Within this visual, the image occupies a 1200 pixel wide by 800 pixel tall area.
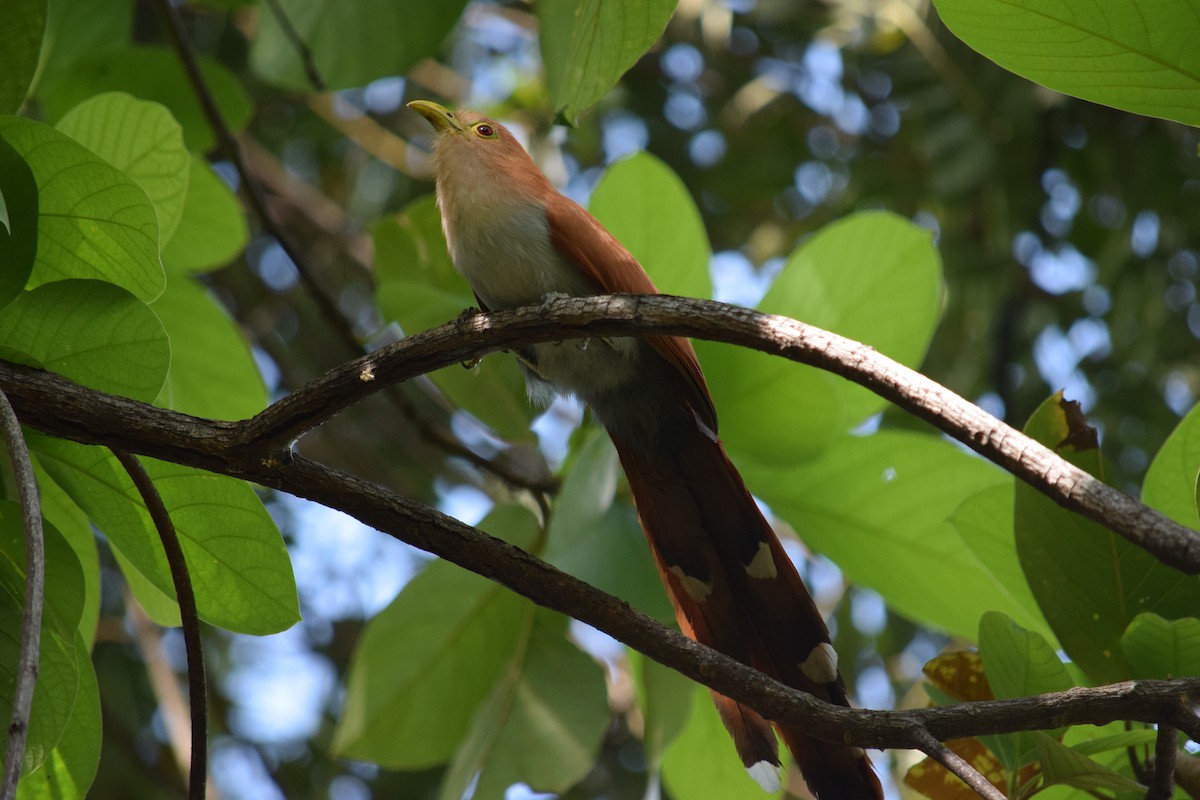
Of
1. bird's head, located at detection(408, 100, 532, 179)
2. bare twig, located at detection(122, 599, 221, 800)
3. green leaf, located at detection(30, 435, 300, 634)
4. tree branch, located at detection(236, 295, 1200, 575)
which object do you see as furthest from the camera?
bare twig, located at detection(122, 599, 221, 800)

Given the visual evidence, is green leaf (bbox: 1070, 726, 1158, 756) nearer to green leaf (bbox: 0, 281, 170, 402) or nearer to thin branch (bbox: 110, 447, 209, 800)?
thin branch (bbox: 110, 447, 209, 800)

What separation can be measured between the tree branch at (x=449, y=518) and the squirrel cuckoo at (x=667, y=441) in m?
0.39

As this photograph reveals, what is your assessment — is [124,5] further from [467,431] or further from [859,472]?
[467,431]

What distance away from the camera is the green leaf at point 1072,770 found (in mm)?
1369

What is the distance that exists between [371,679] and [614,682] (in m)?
2.05

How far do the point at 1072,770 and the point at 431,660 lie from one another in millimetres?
1182

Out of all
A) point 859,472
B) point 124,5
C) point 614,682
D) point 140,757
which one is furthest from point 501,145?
point 140,757

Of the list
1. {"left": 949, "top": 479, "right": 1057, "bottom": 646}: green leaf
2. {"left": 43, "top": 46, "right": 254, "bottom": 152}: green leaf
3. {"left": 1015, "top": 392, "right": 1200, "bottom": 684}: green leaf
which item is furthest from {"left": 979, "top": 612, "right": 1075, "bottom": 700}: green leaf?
{"left": 43, "top": 46, "right": 254, "bottom": 152}: green leaf

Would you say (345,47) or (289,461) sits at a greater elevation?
(345,47)

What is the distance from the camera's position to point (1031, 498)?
5.06ft

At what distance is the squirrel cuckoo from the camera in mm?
1816

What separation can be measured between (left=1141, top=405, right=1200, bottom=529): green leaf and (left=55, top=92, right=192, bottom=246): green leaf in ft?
4.97

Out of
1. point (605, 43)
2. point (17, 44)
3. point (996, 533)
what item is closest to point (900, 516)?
point (996, 533)

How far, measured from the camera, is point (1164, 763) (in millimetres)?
1284
